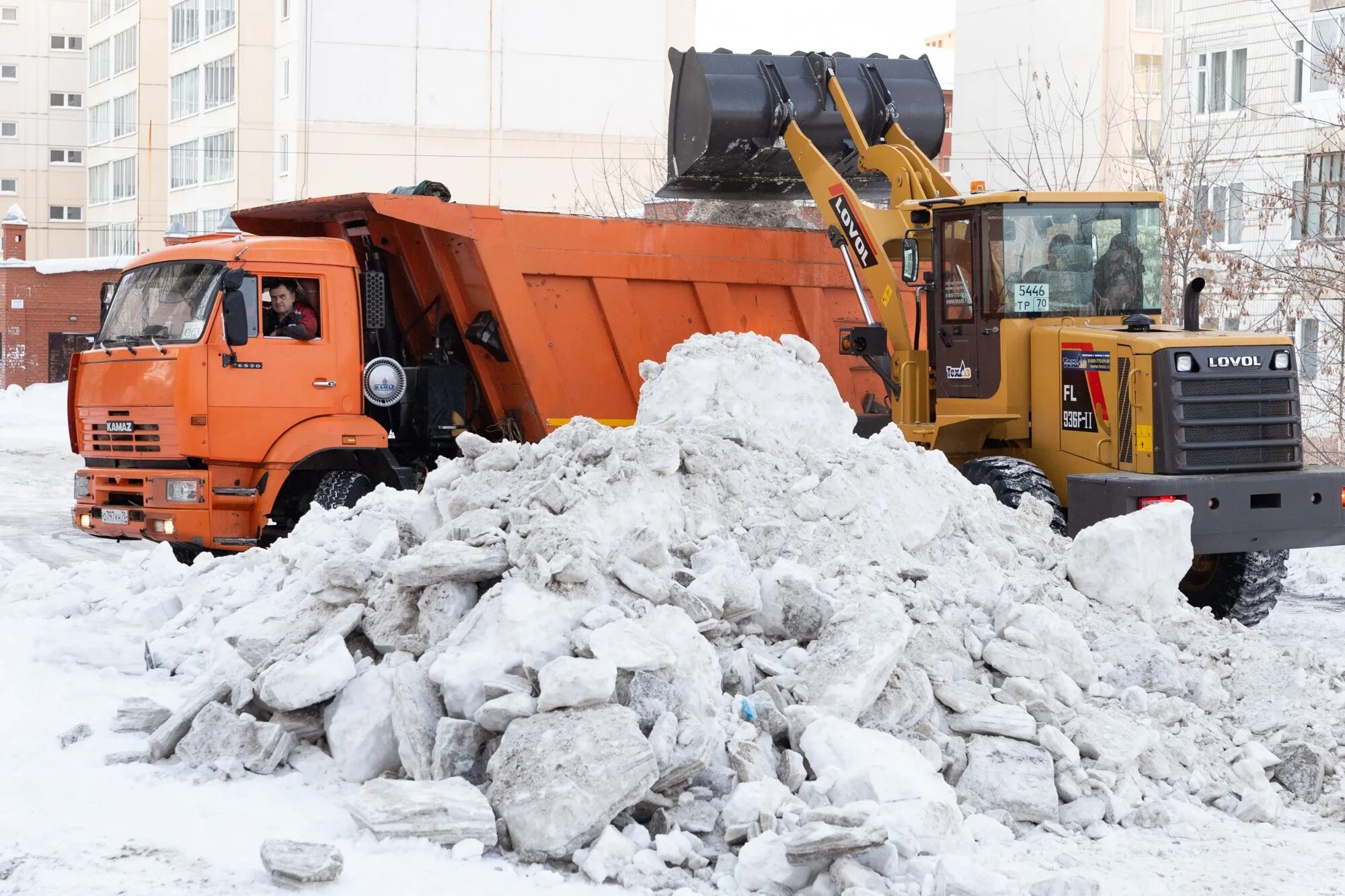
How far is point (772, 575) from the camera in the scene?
19.4 ft

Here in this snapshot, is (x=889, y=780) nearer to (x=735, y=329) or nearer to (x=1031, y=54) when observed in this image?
(x=735, y=329)

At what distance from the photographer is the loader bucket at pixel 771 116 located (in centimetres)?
1084

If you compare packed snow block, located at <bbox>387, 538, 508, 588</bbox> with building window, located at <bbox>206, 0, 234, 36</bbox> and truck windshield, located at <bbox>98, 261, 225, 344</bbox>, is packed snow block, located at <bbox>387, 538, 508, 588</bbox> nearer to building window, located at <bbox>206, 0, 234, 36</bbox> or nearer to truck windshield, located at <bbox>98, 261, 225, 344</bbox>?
truck windshield, located at <bbox>98, 261, 225, 344</bbox>

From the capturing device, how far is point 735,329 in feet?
36.8

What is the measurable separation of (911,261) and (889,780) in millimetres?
4916

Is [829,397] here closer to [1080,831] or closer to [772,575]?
→ [772,575]

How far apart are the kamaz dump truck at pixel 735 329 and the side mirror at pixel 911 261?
0.02 meters

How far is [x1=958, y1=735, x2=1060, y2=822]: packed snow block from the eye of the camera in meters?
5.16

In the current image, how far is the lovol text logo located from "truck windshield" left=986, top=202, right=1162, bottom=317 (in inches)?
59.8

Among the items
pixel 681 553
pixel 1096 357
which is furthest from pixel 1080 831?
pixel 1096 357

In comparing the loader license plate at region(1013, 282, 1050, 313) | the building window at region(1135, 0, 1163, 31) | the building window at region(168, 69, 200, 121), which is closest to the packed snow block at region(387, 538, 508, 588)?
the loader license plate at region(1013, 282, 1050, 313)

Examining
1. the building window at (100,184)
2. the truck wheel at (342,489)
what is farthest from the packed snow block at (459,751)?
the building window at (100,184)

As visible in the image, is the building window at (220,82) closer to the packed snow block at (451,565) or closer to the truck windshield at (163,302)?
the truck windshield at (163,302)

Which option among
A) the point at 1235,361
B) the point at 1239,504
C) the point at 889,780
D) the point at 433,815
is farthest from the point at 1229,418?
the point at 433,815
